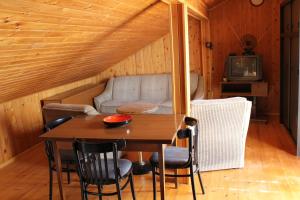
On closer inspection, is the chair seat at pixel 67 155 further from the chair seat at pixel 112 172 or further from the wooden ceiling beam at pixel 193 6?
the wooden ceiling beam at pixel 193 6

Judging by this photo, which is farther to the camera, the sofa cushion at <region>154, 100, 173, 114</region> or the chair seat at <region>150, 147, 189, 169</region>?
the sofa cushion at <region>154, 100, 173, 114</region>

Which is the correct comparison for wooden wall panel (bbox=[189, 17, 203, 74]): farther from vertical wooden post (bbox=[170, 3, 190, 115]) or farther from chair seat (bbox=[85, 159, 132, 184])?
chair seat (bbox=[85, 159, 132, 184])

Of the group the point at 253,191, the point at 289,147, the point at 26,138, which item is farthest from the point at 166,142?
the point at 26,138

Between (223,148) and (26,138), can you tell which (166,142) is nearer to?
(223,148)

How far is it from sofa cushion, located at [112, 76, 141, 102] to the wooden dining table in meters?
2.89

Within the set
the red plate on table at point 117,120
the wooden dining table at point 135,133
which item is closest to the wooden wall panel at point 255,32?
the wooden dining table at point 135,133

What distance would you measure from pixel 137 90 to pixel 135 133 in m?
3.47

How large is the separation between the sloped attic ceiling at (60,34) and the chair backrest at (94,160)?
3.17ft

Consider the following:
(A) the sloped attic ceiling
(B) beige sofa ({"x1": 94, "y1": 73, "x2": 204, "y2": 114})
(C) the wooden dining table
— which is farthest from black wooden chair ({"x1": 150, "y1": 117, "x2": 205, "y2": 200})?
(B) beige sofa ({"x1": 94, "y1": 73, "x2": 204, "y2": 114})

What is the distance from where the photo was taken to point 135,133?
8.71ft

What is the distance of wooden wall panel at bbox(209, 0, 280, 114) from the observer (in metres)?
5.63

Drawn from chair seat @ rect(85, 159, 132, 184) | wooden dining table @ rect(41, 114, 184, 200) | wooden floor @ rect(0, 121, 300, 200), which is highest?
wooden dining table @ rect(41, 114, 184, 200)

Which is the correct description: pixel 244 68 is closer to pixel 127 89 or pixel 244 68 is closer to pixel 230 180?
pixel 127 89

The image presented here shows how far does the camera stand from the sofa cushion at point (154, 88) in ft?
19.5
